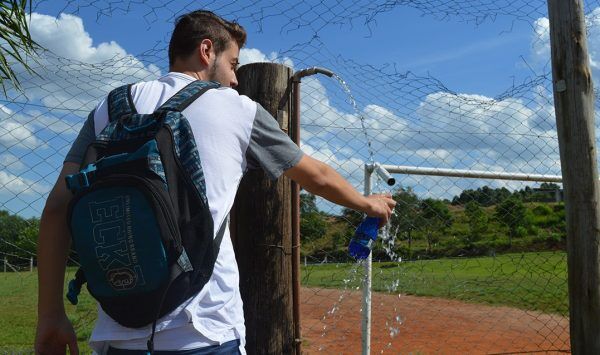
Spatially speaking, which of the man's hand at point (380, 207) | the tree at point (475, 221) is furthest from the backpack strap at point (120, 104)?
the tree at point (475, 221)

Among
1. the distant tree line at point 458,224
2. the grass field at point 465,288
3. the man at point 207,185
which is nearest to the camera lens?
the man at point 207,185

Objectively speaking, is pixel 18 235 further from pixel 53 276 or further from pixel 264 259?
pixel 53 276

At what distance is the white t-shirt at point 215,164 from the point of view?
1595 millimetres

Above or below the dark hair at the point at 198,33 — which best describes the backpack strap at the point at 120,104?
below

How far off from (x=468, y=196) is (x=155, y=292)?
451 cm

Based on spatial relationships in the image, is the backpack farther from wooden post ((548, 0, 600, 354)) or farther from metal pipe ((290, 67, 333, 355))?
wooden post ((548, 0, 600, 354))

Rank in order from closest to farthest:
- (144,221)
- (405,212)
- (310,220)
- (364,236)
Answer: (144,221) < (364,236) < (310,220) < (405,212)

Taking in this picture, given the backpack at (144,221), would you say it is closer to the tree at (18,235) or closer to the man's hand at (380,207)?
the man's hand at (380,207)

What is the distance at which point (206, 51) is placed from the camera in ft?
6.33

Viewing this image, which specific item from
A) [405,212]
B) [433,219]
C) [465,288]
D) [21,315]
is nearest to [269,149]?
[405,212]

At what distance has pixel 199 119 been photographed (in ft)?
5.50

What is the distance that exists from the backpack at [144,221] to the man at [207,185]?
0.06 metres

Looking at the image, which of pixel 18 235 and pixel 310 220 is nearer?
pixel 18 235

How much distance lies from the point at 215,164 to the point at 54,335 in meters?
0.64
